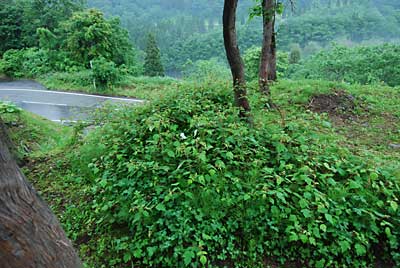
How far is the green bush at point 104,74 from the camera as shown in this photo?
14.6 meters

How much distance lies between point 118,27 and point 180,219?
Answer: 19.5 m

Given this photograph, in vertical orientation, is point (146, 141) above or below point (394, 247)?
above

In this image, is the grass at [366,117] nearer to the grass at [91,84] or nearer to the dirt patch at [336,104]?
the dirt patch at [336,104]

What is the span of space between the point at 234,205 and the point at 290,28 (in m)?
56.4

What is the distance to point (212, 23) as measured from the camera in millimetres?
66938

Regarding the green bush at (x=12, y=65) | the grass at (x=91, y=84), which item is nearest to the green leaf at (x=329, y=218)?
the grass at (x=91, y=84)

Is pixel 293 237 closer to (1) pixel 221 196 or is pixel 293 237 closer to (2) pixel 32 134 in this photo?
(1) pixel 221 196

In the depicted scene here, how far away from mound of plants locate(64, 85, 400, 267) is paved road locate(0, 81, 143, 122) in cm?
935

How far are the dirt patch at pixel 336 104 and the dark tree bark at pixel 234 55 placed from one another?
237 centimetres

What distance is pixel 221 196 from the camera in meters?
2.67

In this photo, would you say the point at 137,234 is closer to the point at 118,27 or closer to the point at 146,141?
the point at 146,141

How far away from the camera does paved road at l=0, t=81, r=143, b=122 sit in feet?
39.9

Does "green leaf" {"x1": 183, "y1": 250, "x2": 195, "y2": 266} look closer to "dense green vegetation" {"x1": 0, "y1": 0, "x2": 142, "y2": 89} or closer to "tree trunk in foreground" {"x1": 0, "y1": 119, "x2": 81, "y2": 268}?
"tree trunk in foreground" {"x1": 0, "y1": 119, "x2": 81, "y2": 268}

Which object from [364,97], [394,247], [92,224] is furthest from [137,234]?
[364,97]
